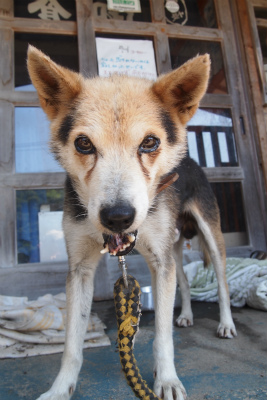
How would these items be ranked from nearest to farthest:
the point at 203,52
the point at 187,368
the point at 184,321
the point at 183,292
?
the point at 187,368, the point at 184,321, the point at 183,292, the point at 203,52

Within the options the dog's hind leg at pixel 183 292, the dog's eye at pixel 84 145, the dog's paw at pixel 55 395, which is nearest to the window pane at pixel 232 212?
the dog's hind leg at pixel 183 292

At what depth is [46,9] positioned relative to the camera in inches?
161

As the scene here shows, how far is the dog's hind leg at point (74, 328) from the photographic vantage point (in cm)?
162

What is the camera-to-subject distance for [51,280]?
138 inches

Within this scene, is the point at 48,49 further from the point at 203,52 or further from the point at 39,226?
the point at 39,226

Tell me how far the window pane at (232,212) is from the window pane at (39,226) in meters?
2.11

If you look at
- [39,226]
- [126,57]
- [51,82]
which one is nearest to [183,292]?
[39,226]

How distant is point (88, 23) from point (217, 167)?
2.52 meters

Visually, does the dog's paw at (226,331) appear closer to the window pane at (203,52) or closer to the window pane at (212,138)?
the window pane at (212,138)

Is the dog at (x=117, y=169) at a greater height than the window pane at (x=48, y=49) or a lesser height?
lesser

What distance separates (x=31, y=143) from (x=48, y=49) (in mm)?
1268

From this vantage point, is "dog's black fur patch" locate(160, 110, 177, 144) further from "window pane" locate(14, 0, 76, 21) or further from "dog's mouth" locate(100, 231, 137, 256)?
"window pane" locate(14, 0, 76, 21)

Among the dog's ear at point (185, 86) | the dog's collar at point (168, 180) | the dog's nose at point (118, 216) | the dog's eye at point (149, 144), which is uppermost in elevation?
the dog's ear at point (185, 86)

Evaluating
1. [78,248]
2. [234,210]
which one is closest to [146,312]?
[78,248]
